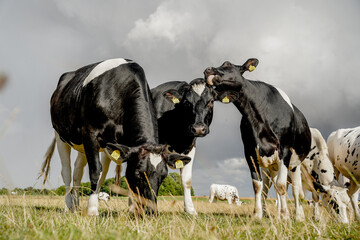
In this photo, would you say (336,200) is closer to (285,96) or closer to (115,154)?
(285,96)

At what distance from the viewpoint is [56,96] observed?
8.92 m

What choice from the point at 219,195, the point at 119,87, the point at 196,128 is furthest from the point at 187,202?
the point at 219,195

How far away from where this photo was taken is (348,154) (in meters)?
10.2

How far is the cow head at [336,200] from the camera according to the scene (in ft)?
25.0

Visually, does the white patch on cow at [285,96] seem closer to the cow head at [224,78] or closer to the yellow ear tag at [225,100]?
the cow head at [224,78]

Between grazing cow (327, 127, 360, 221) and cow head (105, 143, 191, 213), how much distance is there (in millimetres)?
5374

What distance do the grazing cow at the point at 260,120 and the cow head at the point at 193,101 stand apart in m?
0.26

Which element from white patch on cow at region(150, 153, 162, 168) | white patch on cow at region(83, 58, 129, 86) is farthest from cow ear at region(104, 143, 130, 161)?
white patch on cow at region(83, 58, 129, 86)

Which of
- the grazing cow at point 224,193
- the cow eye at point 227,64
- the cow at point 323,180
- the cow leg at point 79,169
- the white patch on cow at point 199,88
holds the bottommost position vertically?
the grazing cow at point 224,193

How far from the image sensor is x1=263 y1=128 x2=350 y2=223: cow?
7898 mm

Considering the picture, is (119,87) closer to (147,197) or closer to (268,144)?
(147,197)

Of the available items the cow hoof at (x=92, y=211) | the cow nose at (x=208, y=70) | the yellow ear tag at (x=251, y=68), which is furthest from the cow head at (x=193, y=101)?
the cow hoof at (x=92, y=211)

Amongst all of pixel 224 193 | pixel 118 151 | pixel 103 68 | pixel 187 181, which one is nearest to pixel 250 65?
pixel 187 181

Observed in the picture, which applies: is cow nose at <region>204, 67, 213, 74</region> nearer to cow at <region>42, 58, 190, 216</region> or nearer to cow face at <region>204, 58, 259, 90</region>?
cow face at <region>204, 58, 259, 90</region>
